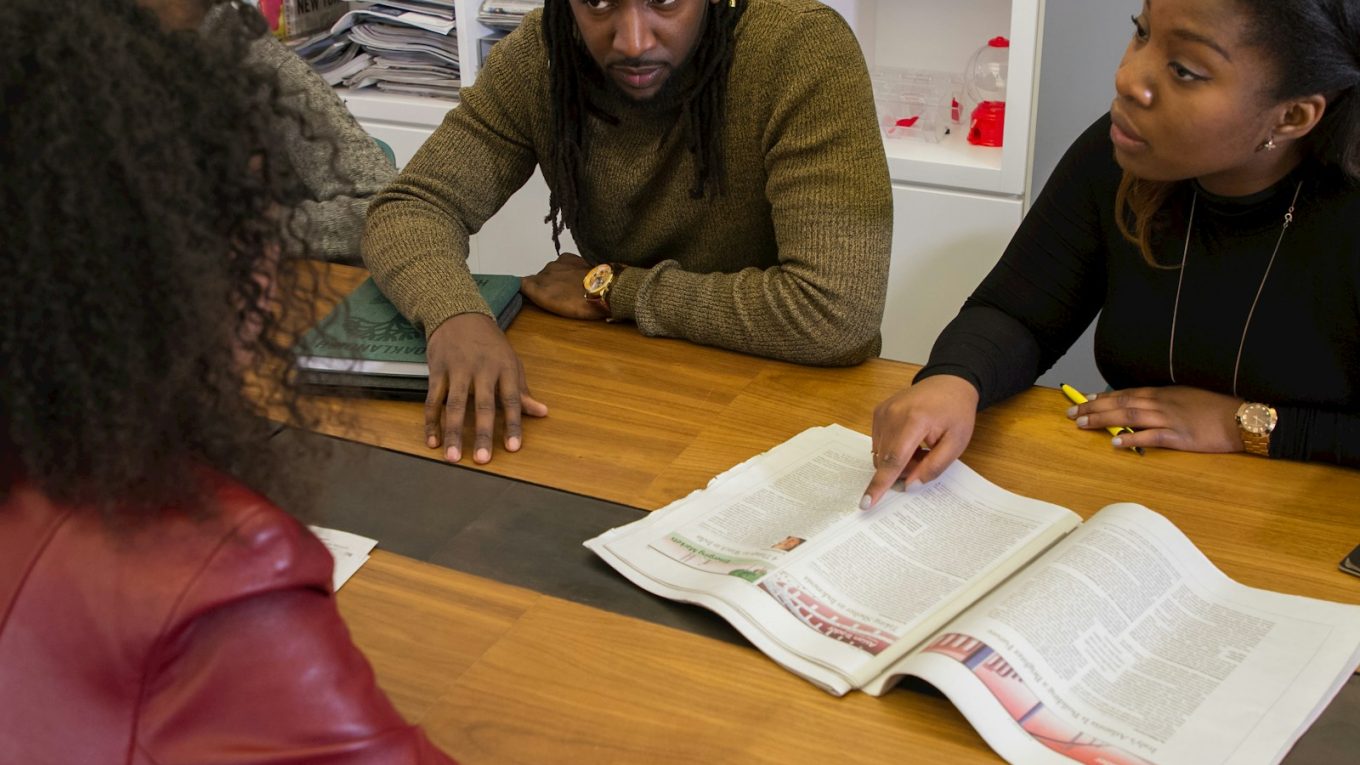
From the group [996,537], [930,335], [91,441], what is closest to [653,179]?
[996,537]

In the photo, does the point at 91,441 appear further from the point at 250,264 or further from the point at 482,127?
the point at 482,127

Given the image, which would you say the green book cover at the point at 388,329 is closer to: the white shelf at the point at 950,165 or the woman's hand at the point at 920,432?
the woman's hand at the point at 920,432

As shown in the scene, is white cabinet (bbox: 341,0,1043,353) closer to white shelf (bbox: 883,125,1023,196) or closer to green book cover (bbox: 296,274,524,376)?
white shelf (bbox: 883,125,1023,196)

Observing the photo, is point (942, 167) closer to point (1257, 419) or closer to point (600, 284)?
point (600, 284)

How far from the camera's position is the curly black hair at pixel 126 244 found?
24.0 inches

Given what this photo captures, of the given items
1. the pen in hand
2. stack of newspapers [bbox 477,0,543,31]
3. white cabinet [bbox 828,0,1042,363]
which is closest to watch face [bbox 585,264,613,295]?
the pen in hand

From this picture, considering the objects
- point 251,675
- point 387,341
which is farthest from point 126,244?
point 387,341

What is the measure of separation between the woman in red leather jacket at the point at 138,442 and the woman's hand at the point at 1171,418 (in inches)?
36.0

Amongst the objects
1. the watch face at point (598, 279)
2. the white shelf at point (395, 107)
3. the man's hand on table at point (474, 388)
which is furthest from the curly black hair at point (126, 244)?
the white shelf at point (395, 107)

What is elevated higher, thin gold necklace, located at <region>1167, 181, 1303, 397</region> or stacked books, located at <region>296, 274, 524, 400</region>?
thin gold necklace, located at <region>1167, 181, 1303, 397</region>

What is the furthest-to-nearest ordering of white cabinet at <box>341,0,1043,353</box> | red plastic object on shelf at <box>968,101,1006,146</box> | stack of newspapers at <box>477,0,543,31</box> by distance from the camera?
stack of newspapers at <box>477,0,543,31</box>
red plastic object on shelf at <box>968,101,1006,146</box>
white cabinet at <box>341,0,1043,353</box>

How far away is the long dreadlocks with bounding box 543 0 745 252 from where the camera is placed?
163cm

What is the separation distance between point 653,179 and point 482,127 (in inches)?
9.9

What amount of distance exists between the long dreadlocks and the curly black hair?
0.99 meters
